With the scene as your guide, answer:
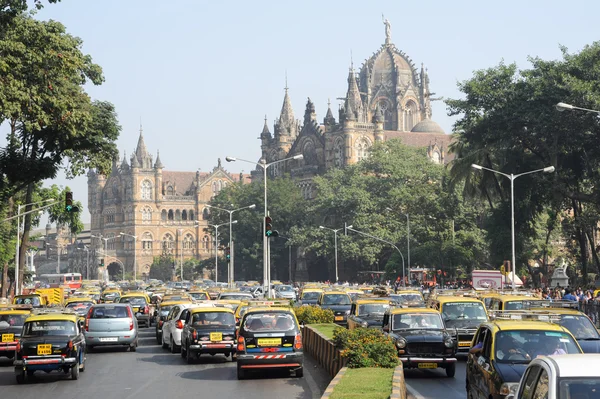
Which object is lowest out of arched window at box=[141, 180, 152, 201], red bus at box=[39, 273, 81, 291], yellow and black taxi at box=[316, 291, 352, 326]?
yellow and black taxi at box=[316, 291, 352, 326]

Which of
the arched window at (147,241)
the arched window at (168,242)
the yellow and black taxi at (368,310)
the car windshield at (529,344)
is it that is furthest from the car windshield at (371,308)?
the arched window at (168,242)

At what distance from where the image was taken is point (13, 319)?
25234 mm

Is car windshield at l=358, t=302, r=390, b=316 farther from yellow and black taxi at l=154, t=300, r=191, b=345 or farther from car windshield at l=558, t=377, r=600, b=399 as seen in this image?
car windshield at l=558, t=377, r=600, b=399

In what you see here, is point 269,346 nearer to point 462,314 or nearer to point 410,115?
point 462,314

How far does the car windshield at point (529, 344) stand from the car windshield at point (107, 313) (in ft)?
51.3

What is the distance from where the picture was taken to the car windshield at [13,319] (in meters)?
25.2

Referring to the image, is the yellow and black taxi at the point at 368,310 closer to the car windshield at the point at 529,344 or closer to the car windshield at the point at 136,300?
the car windshield at the point at 529,344

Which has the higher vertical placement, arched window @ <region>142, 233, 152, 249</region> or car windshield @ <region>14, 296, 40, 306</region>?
arched window @ <region>142, 233, 152, 249</region>

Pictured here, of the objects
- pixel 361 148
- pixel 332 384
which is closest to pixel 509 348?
pixel 332 384

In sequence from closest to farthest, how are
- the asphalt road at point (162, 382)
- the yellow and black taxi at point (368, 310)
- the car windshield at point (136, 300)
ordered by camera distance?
1. the asphalt road at point (162, 382)
2. the yellow and black taxi at point (368, 310)
3. the car windshield at point (136, 300)

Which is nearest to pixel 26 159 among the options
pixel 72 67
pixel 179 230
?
pixel 72 67

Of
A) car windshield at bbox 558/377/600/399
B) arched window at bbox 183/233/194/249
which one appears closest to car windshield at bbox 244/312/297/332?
car windshield at bbox 558/377/600/399

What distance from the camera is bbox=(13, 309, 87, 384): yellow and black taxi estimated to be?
20.6m

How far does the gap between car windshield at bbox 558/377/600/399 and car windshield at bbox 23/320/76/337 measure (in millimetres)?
15334
